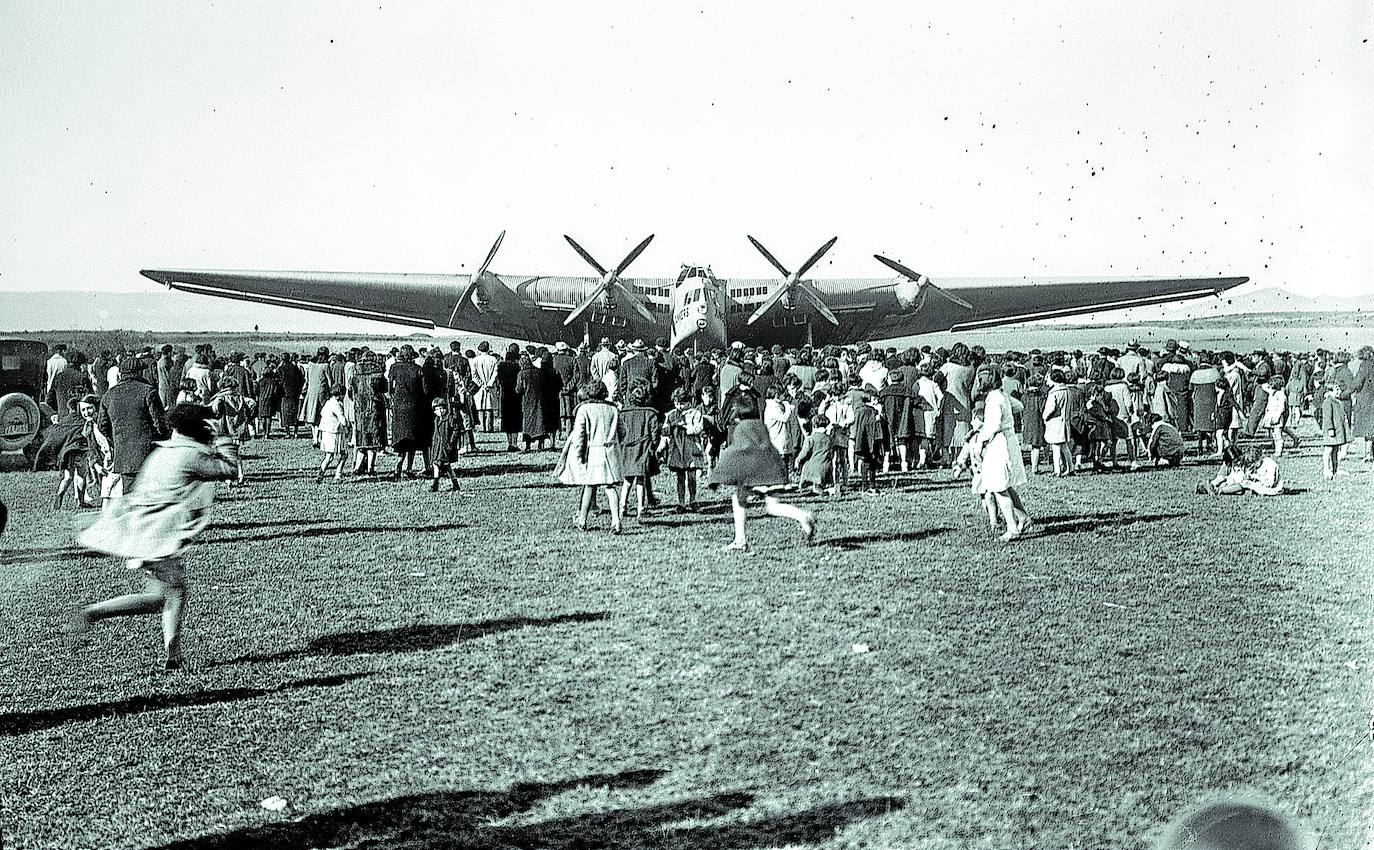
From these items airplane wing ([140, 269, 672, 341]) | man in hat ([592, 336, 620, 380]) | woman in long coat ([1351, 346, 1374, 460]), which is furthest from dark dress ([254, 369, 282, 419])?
woman in long coat ([1351, 346, 1374, 460])

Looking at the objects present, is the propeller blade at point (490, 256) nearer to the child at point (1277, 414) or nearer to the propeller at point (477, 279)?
the propeller at point (477, 279)

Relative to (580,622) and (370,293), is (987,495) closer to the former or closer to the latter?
(580,622)

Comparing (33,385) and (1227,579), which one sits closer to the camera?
(1227,579)

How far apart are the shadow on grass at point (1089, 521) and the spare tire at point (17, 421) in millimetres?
14337

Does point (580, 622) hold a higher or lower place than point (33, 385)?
lower

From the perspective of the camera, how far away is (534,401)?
1617 cm

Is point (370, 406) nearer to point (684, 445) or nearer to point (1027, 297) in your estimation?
point (684, 445)

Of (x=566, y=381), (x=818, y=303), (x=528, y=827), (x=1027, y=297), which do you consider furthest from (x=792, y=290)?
(x=528, y=827)

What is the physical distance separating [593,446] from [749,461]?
1.49m

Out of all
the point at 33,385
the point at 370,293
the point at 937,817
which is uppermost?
the point at 370,293

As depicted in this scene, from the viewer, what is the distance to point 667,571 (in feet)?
26.7

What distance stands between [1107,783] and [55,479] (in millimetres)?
14050

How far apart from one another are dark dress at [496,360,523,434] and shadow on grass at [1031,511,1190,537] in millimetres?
9161

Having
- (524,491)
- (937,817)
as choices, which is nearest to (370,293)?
(524,491)
